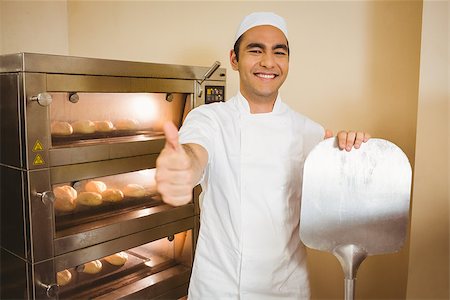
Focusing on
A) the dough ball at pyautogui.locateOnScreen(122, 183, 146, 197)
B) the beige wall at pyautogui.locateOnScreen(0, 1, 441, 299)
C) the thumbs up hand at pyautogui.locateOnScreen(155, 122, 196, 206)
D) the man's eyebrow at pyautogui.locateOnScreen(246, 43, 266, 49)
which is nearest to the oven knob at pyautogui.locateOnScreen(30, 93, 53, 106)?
the dough ball at pyautogui.locateOnScreen(122, 183, 146, 197)

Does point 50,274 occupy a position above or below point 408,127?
below

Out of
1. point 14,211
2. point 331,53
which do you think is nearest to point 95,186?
point 14,211

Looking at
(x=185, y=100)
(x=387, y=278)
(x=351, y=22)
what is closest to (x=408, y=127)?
(x=351, y=22)

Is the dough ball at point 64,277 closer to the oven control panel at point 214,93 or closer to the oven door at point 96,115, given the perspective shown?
the oven door at point 96,115

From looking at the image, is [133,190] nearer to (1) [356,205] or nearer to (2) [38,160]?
(2) [38,160]

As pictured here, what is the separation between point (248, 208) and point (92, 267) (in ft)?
2.48

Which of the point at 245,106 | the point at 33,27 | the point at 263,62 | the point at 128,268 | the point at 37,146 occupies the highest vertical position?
the point at 33,27

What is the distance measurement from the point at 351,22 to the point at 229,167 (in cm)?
100

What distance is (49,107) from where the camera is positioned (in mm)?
1443

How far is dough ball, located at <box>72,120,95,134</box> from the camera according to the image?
1.62m

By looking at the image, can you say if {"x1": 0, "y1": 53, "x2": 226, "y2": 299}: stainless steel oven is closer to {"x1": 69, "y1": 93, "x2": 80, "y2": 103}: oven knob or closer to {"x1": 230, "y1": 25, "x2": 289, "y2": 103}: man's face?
{"x1": 69, "y1": 93, "x2": 80, "y2": 103}: oven knob

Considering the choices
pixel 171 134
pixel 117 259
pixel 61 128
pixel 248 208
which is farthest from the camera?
pixel 117 259

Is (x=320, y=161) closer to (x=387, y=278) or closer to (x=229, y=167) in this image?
(x=229, y=167)

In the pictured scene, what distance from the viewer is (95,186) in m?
1.70
